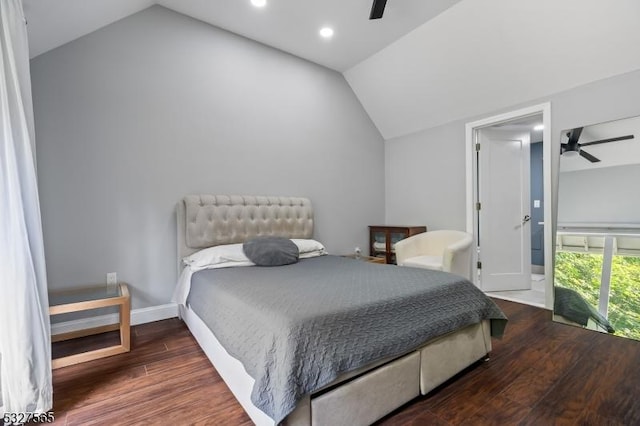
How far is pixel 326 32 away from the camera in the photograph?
3.25m

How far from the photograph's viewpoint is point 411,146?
4.42m

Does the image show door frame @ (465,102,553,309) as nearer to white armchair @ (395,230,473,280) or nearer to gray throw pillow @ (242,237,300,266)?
white armchair @ (395,230,473,280)

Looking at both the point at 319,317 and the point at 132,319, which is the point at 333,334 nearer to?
the point at 319,317

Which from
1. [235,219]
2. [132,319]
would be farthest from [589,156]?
[132,319]

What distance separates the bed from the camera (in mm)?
1185

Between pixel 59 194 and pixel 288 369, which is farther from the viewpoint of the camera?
pixel 59 194

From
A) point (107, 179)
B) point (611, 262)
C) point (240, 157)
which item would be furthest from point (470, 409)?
point (107, 179)

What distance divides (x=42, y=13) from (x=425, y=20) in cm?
332

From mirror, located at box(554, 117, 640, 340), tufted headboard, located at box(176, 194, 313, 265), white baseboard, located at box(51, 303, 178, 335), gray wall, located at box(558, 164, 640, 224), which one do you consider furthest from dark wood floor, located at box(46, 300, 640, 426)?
gray wall, located at box(558, 164, 640, 224)

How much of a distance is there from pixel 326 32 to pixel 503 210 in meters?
3.19

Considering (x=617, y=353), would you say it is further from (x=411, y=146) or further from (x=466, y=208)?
(x=411, y=146)

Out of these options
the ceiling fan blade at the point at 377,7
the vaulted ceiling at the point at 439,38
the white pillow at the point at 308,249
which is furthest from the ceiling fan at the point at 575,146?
the white pillow at the point at 308,249

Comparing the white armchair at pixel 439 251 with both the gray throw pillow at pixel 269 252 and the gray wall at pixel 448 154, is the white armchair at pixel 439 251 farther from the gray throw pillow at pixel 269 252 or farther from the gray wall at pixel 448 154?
the gray throw pillow at pixel 269 252

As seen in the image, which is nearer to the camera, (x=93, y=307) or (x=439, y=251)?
(x=93, y=307)
